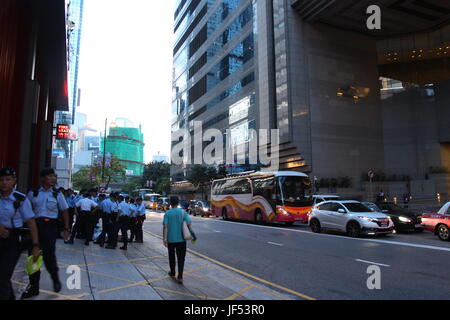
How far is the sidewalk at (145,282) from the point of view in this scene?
550 cm

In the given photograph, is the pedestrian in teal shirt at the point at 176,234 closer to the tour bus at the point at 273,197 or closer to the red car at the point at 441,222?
the red car at the point at 441,222

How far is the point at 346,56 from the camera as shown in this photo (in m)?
42.1

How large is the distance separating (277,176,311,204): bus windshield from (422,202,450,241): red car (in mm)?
7553

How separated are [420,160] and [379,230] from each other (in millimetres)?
33369

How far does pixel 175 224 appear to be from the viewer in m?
6.59

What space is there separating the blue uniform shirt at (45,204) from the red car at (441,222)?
44.3ft

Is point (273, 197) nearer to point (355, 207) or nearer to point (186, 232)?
point (355, 207)

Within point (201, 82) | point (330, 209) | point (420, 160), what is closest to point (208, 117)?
point (201, 82)

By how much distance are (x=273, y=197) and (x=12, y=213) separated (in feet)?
58.5

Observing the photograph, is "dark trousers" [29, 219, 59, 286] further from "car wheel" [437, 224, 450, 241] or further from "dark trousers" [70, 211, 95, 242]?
"car wheel" [437, 224, 450, 241]

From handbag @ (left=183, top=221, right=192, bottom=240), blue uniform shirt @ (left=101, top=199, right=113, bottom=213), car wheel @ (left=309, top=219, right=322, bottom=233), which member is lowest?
car wheel @ (left=309, top=219, right=322, bottom=233)

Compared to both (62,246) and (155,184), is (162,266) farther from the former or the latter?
(155,184)

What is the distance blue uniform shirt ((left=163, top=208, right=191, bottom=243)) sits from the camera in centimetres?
655

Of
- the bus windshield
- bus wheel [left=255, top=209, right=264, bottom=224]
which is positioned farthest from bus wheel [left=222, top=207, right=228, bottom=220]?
the bus windshield
